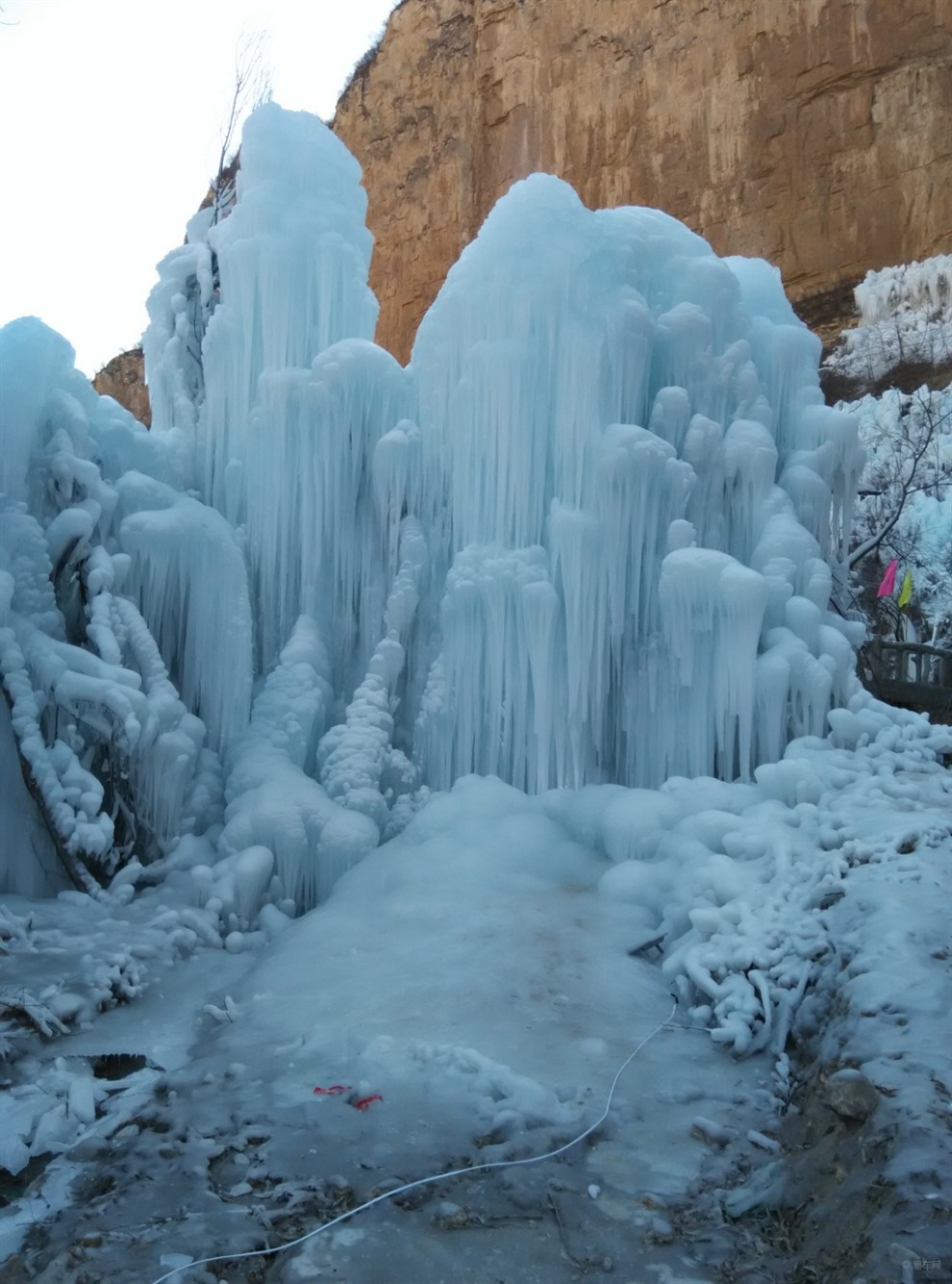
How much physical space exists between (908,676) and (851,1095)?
8900 millimetres

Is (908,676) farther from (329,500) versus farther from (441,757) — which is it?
(329,500)

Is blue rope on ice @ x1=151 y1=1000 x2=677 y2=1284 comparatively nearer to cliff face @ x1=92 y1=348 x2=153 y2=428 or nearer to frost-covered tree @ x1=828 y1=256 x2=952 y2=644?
frost-covered tree @ x1=828 y1=256 x2=952 y2=644

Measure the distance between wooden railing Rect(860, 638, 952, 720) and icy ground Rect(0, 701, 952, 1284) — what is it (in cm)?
468

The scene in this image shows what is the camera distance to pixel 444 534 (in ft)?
21.3

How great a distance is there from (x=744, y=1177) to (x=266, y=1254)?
1.29 meters

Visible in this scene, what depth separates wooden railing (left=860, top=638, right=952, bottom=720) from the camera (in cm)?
1023

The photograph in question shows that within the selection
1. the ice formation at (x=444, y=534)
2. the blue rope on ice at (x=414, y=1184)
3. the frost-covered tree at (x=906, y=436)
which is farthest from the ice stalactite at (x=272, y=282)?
the frost-covered tree at (x=906, y=436)

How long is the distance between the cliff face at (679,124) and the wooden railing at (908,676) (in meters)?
12.8

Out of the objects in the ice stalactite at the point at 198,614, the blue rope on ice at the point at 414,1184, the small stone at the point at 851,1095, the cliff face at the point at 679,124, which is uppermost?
the cliff face at the point at 679,124

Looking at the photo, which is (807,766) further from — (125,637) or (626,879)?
(125,637)

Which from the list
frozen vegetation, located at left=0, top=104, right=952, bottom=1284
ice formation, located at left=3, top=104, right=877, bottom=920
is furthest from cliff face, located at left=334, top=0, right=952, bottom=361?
ice formation, located at left=3, top=104, right=877, bottom=920

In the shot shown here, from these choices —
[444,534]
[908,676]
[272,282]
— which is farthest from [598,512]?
[908,676]

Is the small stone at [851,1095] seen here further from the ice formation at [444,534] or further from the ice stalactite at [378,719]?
the ice stalactite at [378,719]

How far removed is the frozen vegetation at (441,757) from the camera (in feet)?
10.5
